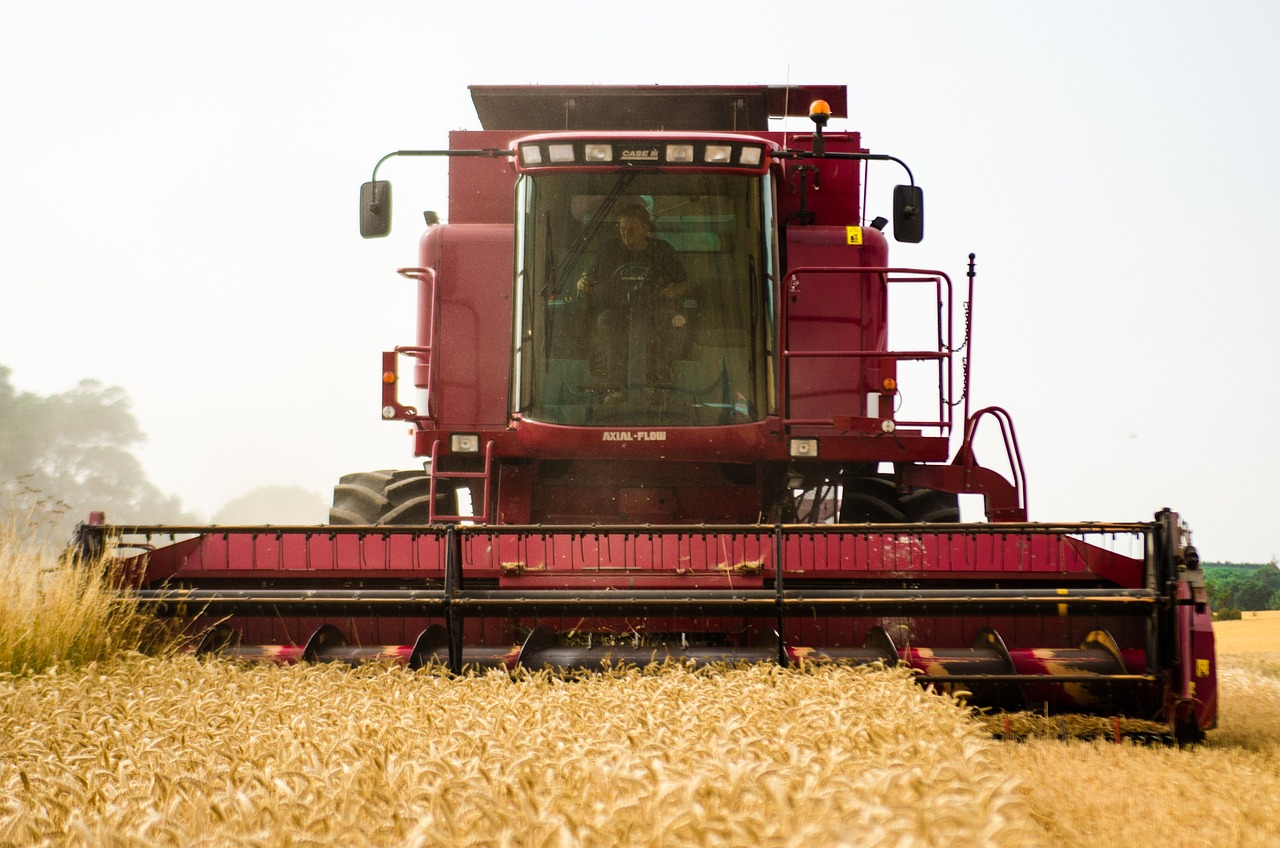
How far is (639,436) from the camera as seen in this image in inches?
239

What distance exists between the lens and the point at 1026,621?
16.3ft

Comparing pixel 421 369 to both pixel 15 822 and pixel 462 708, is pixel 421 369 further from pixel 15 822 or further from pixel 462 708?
pixel 15 822

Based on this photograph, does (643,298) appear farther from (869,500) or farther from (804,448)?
(869,500)

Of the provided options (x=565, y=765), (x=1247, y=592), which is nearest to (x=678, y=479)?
(x=565, y=765)

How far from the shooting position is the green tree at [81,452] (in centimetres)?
5328

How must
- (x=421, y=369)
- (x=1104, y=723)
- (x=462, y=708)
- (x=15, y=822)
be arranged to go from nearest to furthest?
(x=15, y=822), (x=462, y=708), (x=1104, y=723), (x=421, y=369)

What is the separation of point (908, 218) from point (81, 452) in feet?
184

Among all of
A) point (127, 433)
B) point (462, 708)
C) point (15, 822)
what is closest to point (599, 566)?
point (462, 708)

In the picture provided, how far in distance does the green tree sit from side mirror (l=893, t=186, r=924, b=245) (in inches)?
1966

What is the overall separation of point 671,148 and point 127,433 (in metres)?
57.6

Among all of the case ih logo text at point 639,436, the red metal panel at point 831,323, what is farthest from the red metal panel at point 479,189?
the case ih logo text at point 639,436

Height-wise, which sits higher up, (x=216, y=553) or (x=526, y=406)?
(x=526, y=406)

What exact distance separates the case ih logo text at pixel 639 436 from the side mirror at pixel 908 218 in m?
1.74

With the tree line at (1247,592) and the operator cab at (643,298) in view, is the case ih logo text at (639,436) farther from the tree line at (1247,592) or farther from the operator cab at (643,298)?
the tree line at (1247,592)
